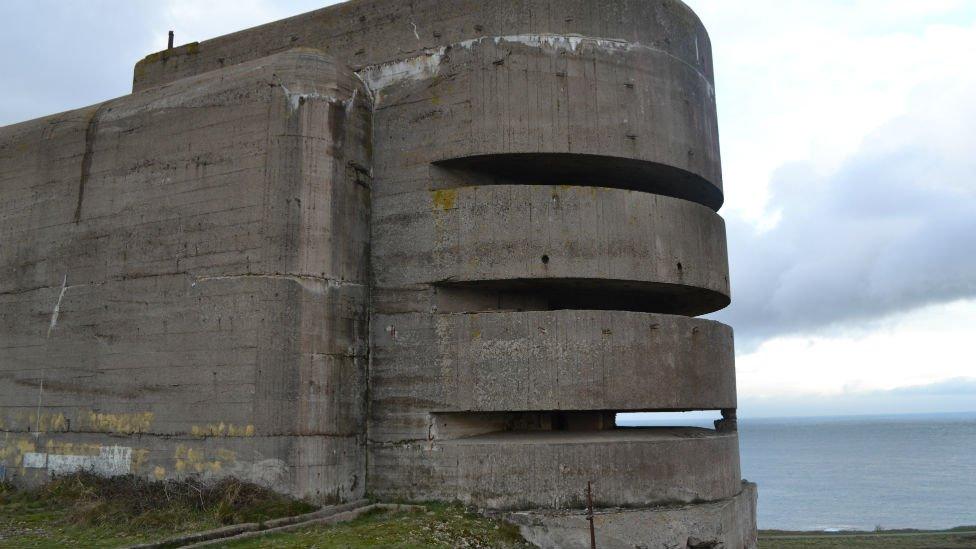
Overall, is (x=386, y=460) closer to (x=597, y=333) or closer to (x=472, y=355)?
(x=472, y=355)

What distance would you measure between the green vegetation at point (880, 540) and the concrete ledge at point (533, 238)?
18421mm

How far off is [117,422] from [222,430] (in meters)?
2.03

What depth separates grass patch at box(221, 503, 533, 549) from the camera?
8.11 meters

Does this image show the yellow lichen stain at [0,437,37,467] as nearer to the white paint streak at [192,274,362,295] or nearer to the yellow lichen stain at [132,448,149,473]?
the yellow lichen stain at [132,448,149,473]

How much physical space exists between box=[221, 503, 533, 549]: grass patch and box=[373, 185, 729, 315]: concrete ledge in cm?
287

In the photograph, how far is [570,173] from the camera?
11680mm

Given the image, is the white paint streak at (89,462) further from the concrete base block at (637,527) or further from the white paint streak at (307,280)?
the concrete base block at (637,527)

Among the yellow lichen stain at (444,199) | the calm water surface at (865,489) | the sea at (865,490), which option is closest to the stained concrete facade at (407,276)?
the yellow lichen stain at (444,199)

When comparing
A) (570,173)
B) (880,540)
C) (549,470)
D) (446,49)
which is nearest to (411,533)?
(549,470)

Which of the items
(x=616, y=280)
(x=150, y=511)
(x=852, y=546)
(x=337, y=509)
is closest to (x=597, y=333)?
(x=616, y=280)

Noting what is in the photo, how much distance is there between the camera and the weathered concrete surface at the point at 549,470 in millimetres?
9680

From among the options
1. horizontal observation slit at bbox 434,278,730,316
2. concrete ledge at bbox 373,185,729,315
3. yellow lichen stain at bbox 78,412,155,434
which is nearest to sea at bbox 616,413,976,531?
horizontal observation slit at bbox 434,278,730,316

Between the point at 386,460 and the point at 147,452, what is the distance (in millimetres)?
3278

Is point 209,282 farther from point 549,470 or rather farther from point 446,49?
point 549,470
